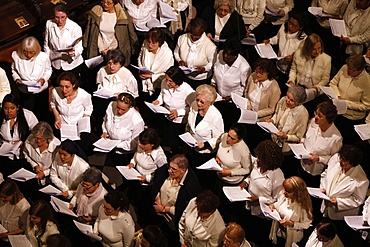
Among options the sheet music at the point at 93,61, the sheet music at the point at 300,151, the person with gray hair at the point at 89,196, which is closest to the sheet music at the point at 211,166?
the sheet music at the point at 300,151

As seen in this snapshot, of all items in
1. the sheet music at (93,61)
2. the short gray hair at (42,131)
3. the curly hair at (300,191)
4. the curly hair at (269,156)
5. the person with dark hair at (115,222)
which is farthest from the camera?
the sheet music at (93,61)

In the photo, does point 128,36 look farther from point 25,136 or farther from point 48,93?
point 25,136

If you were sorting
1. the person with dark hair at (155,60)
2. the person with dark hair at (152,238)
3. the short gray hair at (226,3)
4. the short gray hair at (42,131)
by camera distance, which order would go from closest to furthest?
the person with dark hair at (152,238), the short gray hair at (42,131), the person with dark hair at (155,60), the short gray hair at (226,3)

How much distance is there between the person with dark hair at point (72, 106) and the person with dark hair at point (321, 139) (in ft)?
7.79

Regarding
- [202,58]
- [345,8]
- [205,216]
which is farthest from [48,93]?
[345,8]

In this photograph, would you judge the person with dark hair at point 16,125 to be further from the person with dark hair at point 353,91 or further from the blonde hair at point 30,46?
the person with dark hair at point 353,91

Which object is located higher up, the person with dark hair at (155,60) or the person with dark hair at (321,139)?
the person with dark hair at (155,60)

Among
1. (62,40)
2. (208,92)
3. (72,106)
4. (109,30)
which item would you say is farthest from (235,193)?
(62,40)

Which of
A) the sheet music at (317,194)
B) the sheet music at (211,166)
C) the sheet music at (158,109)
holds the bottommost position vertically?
the sheet music at (317,194)

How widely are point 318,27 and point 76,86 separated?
3.53m

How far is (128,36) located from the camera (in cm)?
937

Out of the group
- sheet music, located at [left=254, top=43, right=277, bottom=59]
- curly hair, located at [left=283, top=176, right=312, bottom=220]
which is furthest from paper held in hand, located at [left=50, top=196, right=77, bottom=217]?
sheet music, located at [left=254, top=43, right=277, bottom=59]

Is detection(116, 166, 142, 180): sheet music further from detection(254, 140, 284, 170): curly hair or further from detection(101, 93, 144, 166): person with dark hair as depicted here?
detection(254, 140, 284, 170): curly hair

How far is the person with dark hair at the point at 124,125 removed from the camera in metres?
Result: 8.09
